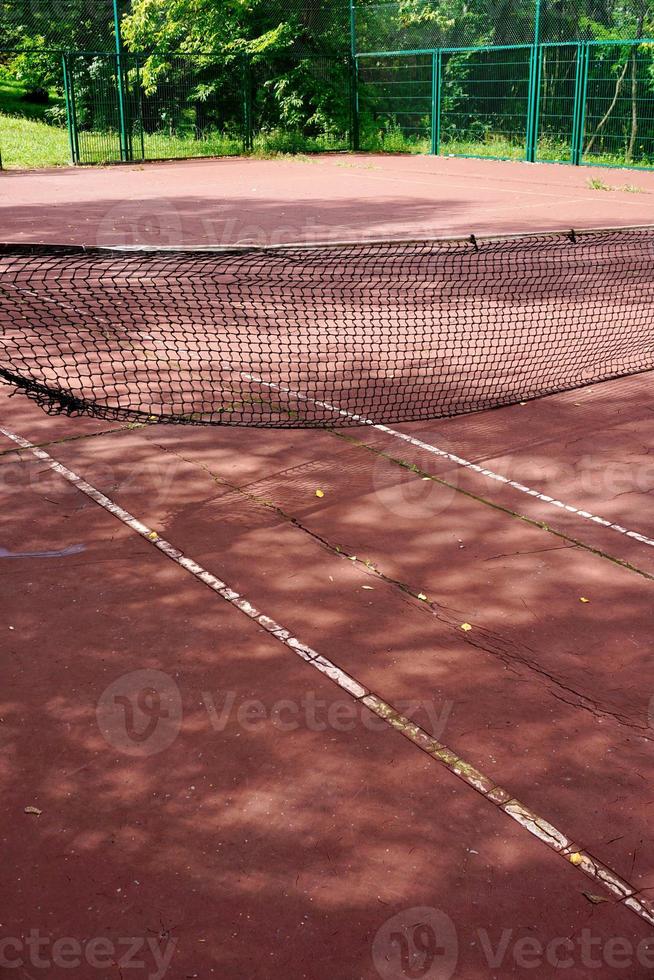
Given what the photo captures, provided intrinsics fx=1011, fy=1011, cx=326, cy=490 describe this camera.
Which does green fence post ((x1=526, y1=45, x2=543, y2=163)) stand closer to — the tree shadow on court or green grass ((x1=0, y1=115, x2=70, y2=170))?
green grass ((x1=0, y1=115, x2=70, y2=170))

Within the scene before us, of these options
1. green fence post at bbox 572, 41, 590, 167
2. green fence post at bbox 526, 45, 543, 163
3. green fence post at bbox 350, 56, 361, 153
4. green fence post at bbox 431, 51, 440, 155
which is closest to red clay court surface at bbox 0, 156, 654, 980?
green fence post at bbox 572, 41, 590, 167

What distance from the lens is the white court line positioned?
498 centimetres

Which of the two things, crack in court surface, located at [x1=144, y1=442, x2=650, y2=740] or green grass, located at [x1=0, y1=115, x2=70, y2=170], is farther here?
green grass, located at [x1=0, y1=115, x2=70, y2=170]

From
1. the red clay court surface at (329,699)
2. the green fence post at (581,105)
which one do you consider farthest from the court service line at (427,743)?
the green fence post at (581,105)

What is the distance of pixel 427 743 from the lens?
3365 mm

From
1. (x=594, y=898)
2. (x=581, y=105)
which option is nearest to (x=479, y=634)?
(x=594, y=898)

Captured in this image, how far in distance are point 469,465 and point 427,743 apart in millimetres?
2649

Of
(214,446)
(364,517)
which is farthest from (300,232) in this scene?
(364,517)

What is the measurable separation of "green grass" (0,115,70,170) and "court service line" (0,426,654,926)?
76.2 ft

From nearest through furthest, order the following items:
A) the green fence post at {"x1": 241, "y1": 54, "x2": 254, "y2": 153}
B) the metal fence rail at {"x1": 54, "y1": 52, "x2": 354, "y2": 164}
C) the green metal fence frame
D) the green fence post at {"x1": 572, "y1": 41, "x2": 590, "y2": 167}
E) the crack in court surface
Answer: the crack in court surface
the green metal fence frame
the green fence post at {"x1": 572, "y1": 41, "x2": 590, "y2": 167}
the metal fence rail at {"x1": 54, "y1": 52, "x2": 354, "y2": 164}
the green fence post at {"x1": 241, "y1": 54, "x2": 254, "y2": 153}

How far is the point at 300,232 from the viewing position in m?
13.8

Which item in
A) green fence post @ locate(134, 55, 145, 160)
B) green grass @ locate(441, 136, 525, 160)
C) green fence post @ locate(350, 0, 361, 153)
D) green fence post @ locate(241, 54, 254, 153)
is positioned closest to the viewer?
green grass @ locate(441, 136, 525, 160)

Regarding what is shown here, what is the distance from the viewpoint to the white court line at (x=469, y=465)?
498 cm

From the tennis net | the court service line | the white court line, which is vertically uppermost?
the tennis net
